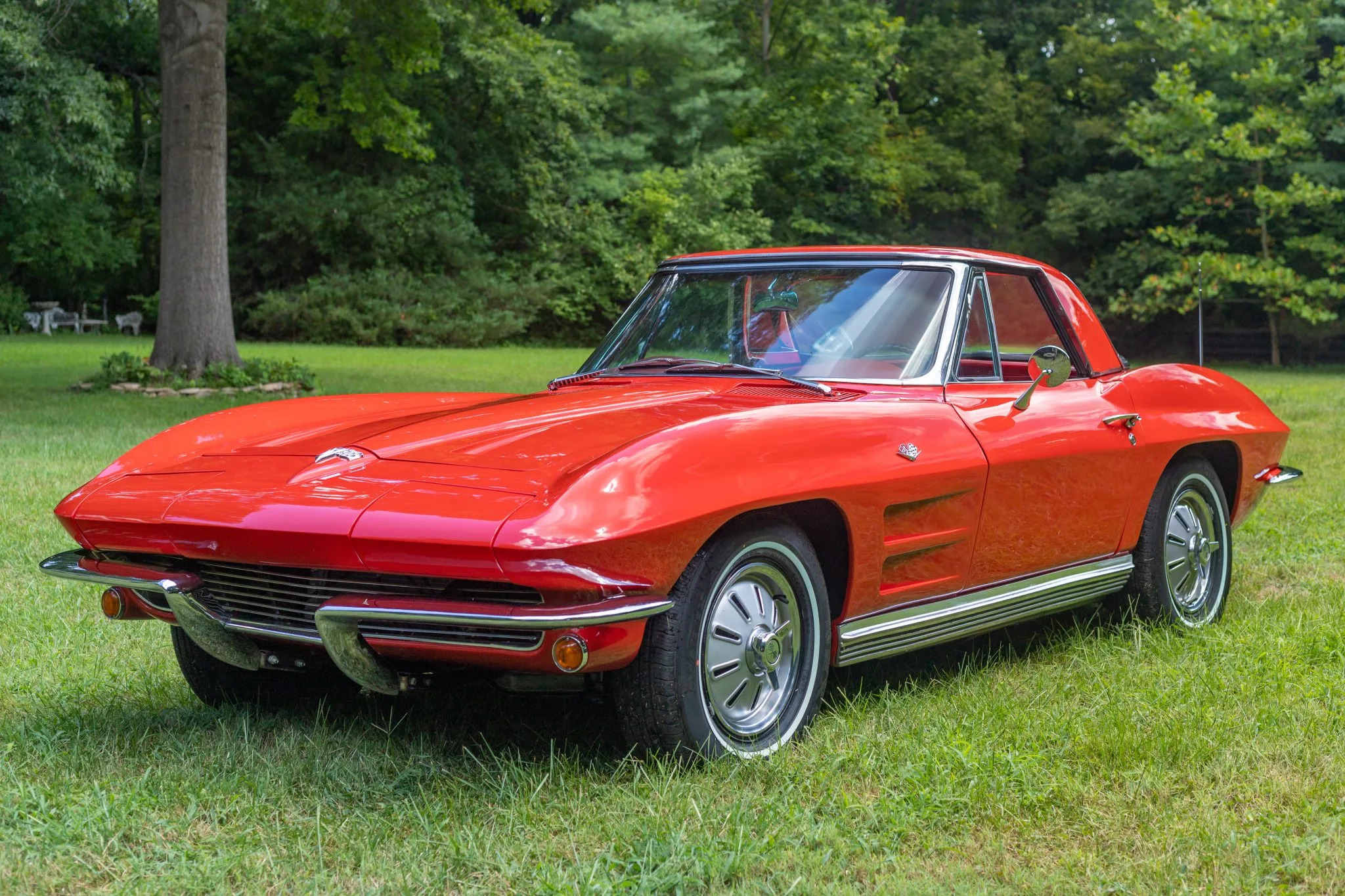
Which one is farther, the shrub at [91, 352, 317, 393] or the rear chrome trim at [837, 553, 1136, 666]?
the shrub at [91, 352, 317, 393]

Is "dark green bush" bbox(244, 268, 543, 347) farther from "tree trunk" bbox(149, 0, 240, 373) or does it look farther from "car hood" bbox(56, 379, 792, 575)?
"car hood" bbox(56, 379, 792, 575)

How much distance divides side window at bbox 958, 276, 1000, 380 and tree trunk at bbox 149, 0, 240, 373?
12187mm

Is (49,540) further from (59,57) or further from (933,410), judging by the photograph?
(59,57)

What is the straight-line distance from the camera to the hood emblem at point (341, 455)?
3.60 meters

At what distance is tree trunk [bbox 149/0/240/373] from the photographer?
15148mm

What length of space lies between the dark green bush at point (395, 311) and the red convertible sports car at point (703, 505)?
26092 millimetres

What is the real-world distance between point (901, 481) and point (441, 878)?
1675mm

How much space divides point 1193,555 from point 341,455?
11.0 ft

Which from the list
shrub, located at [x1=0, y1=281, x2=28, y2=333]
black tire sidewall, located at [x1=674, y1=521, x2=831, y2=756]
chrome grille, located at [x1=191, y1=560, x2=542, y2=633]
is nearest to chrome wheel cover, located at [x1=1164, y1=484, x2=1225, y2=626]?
black tire sidewall, located at [x1=674, y1=521, x2=831, y2=756]

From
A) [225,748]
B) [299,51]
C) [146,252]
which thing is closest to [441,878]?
[225,748]

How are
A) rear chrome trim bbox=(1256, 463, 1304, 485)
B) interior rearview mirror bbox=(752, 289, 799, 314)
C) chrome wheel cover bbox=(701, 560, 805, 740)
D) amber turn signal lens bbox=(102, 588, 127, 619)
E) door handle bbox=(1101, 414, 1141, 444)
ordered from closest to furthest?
chrome wheel cover bbox=(701, 560, 805, 740)
amber turn signal lens bbox=(102, 588, 127, 619)
interior rearview mirror bbox=(752, 289, 799, 314)
door handle bbox=(1101, 414, 1141, 444)
rear chrome trim bbox=(1256, 463, 1304, 485)

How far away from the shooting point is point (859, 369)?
4.41 meters

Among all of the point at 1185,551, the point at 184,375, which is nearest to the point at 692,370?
the point at 1185,551

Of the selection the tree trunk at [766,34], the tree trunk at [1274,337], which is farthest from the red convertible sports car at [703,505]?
the tree trunk at [766,34]
